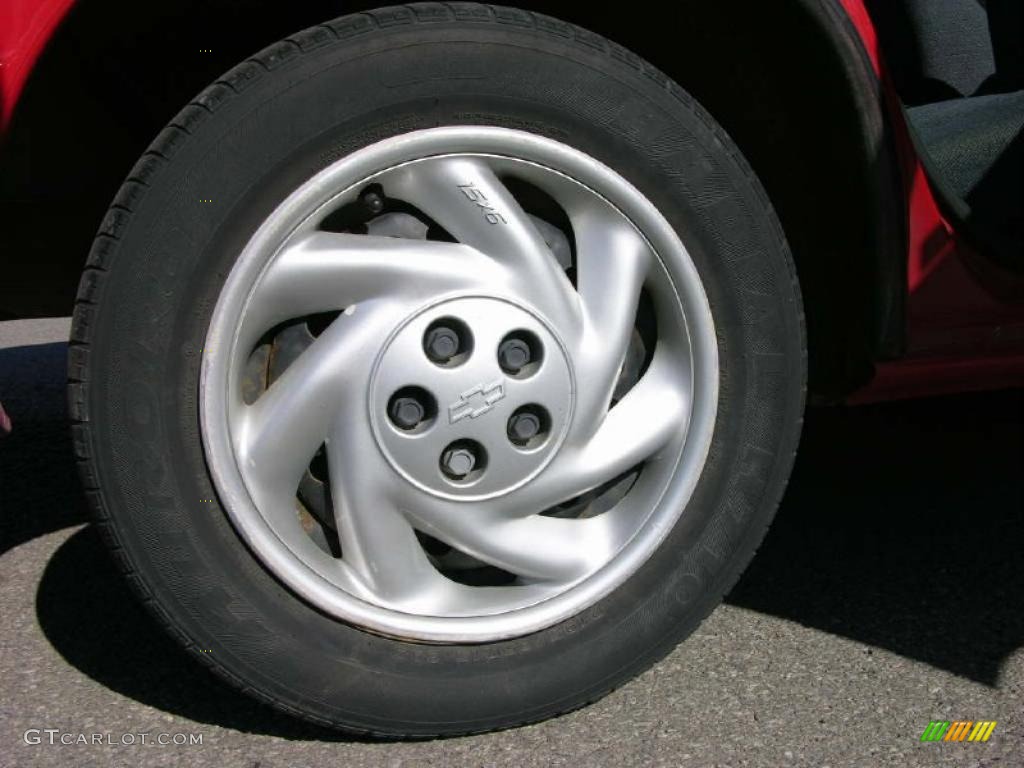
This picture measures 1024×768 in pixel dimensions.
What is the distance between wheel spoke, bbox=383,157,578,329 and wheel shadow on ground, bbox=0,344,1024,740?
665 mm

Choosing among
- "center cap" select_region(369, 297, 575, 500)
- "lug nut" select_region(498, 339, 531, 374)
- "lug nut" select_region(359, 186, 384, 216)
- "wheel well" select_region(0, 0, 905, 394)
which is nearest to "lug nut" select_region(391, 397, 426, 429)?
"center cap" select_region(369, 297, 575, 500)

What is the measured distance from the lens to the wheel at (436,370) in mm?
1287

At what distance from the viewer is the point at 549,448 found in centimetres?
141

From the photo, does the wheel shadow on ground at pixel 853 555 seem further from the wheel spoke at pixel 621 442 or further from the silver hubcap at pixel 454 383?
the wheel spoke at pixel 621 442

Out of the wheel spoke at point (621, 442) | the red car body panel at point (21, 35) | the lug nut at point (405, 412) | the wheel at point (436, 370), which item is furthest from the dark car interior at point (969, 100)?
the red car body panel at point (21, 35)

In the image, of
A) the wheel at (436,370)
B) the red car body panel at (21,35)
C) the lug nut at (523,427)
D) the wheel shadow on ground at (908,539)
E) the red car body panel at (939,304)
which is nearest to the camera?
the red car body panel at (21,35)

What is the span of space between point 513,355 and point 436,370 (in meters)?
0.11

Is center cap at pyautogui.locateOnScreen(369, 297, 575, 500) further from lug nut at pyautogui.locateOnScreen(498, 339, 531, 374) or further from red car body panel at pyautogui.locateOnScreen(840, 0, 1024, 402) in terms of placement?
red car body panel at pyautogui.locateOnScreen(840, 0, 1024, 402)

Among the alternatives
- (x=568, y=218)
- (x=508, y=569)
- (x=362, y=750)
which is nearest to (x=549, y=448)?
(x=508, y=569)

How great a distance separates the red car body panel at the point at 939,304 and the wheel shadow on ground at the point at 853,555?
38cm

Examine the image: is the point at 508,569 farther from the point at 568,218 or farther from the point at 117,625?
the point at 117,625

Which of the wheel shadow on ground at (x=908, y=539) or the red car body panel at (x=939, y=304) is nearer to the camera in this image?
the red car body panel at (x=939, y=304)

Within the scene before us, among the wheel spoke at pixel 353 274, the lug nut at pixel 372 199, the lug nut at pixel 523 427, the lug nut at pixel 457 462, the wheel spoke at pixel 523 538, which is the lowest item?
the wheel spoke at pixel 523 538

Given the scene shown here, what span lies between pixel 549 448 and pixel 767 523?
35cm
